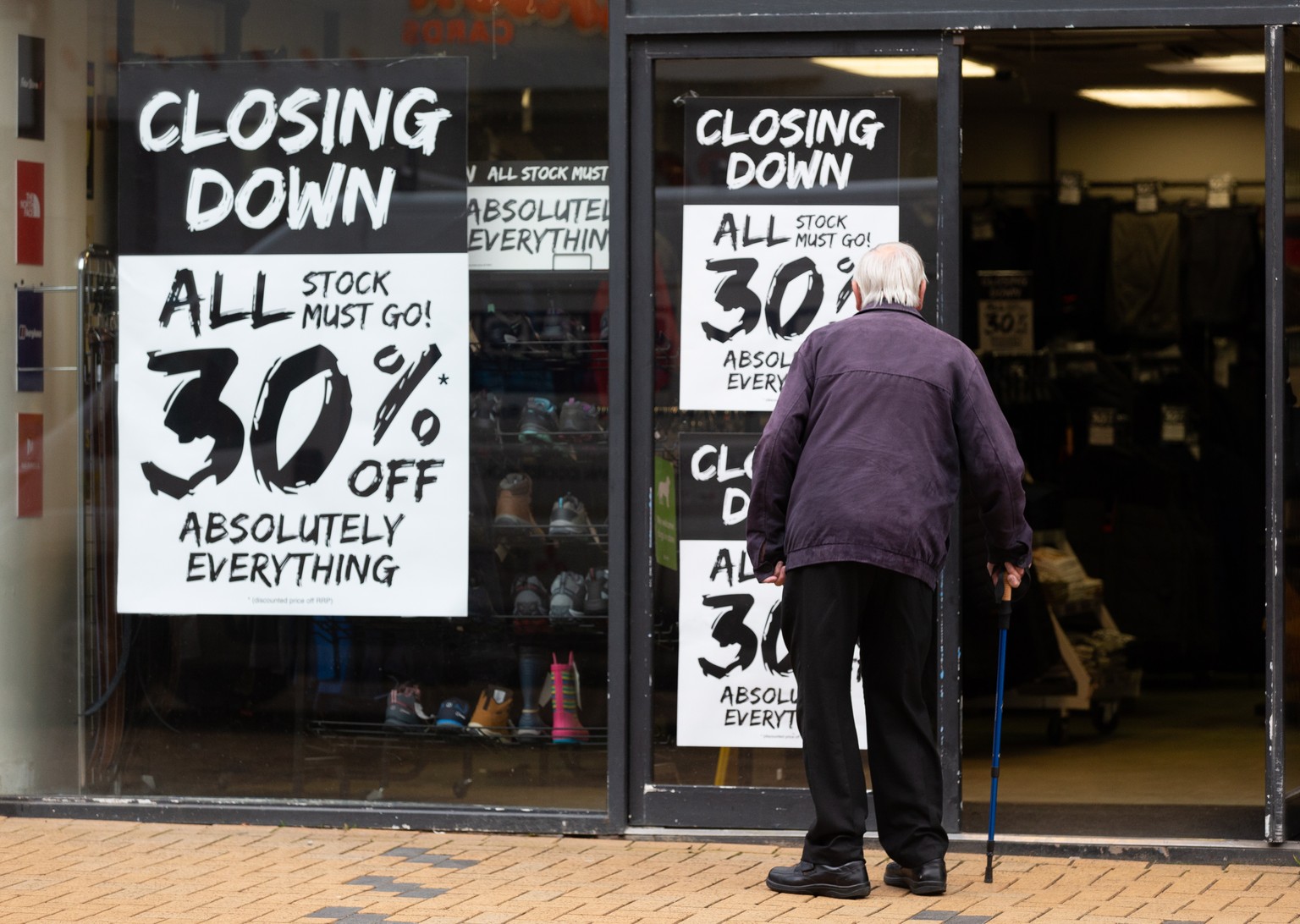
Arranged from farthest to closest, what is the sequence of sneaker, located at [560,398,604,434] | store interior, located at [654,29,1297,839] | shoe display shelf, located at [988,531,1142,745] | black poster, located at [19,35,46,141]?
store interior, located at [654,29,1297,839]
shoe display shelf, located at [988,531,1142,745]
black poster, located at [19,35,46,141]
sneaker, located at [560,398,604,434]

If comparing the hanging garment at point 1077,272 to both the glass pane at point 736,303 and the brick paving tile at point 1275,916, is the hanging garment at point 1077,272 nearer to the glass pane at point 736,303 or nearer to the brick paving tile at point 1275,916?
the glass pane at point 736,303

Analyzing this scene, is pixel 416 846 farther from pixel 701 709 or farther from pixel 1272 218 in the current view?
pixel 1272 218

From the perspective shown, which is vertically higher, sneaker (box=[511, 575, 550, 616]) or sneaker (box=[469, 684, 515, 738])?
sneaker (box=[511, 575, 550, 616])

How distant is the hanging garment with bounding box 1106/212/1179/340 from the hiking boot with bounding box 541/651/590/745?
5.80 m

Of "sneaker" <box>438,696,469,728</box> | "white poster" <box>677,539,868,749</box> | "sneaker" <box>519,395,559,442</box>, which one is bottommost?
"sneaker" <box>438,696,469,728</box>

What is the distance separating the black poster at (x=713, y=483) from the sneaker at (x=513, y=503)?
0.57 metres

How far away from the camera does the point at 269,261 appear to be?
6715 mm

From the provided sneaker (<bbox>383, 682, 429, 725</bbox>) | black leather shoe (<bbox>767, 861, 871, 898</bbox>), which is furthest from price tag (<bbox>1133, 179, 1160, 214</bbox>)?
black leather shoe (<bbox>767, 861, 871, 898</bbox>)

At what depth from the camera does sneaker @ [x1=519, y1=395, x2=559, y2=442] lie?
6602mm

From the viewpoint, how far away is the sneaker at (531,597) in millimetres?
6656

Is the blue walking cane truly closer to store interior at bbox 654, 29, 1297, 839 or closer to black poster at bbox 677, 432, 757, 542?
→ black poster at bbox 677, 432, 757, 542

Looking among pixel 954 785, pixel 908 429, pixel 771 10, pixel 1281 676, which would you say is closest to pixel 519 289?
pixel 771 10

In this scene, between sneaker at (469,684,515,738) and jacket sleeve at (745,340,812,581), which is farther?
sneaker at (469,684,515,738)

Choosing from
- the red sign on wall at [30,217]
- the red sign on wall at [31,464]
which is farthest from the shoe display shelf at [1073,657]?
the red sign on wall at [30,217]
